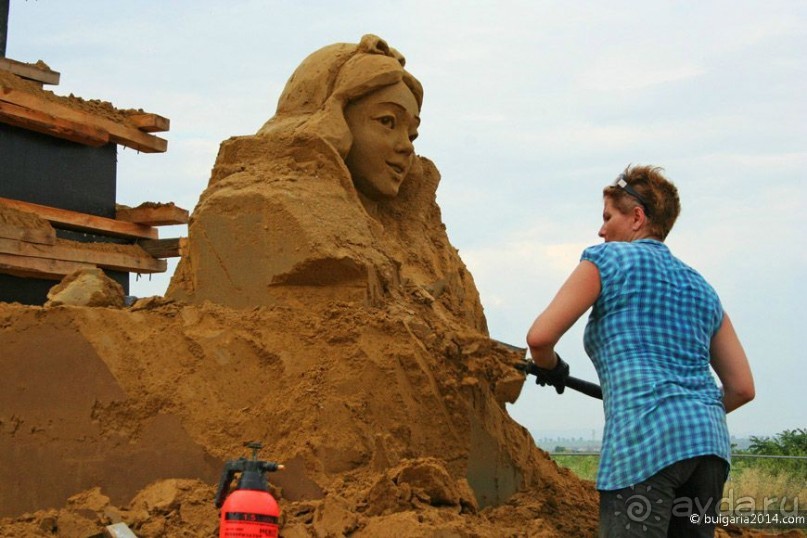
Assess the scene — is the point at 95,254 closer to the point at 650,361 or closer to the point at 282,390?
the point at 282,390

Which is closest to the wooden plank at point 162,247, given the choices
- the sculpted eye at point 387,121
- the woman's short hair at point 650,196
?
the sculpted eye at point 387,121

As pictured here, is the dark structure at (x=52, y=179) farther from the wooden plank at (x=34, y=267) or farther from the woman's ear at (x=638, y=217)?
the woman's ear at (x=638, y=217)

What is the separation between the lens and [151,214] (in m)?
9.66

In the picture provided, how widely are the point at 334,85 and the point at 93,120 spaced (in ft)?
15.5

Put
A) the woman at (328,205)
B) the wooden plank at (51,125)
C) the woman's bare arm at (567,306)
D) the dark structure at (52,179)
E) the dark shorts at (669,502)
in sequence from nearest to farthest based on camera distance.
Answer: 1. the dark shorts at (669,502)
2. the woman's bare arm at (567,306)
3. the woman at (328,205)
4. the wooden plank at (51,125)
5. the dark structure at (52,179)

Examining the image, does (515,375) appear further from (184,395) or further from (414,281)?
(184,395)

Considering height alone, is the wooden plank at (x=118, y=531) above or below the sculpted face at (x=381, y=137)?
below

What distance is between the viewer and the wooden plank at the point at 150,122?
31.5ft

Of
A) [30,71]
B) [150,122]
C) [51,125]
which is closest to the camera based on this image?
[51,125]

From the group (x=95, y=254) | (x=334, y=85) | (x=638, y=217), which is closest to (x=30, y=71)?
(x=95, y=254)

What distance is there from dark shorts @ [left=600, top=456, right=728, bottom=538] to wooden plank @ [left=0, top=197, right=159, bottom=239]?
6958mm

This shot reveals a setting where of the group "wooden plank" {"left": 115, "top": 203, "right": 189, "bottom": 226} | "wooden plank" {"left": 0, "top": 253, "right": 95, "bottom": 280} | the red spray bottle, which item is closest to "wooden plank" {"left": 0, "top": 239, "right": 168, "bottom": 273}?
"wooden plank" {"left": 0, "top": 253, "right": 95, "bottom": 280}

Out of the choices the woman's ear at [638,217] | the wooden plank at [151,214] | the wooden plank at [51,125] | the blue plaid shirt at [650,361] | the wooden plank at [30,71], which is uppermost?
the wooden plank at [30,71]

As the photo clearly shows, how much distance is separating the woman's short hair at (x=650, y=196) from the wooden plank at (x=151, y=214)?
7.02m
